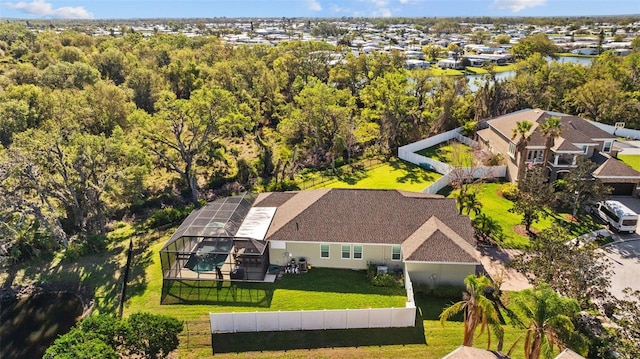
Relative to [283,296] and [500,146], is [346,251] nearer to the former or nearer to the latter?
[283,296]

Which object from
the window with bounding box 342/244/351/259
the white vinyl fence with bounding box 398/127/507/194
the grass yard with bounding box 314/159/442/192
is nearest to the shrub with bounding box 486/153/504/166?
the white vinyl fence with bounding box 398/127/507/194

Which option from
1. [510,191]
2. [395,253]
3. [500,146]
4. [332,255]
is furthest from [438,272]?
[500,146]

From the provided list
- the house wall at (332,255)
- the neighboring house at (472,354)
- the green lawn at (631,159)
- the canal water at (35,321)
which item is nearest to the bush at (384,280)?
the house wall at (332,255)

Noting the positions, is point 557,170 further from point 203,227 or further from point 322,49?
point 322,49

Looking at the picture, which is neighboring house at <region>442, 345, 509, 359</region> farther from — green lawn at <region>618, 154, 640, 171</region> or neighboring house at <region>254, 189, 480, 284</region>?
green lawn at <region>618, 154, 640, 171</region>

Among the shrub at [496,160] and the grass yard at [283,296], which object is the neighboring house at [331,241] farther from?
the shrub at [496,160]

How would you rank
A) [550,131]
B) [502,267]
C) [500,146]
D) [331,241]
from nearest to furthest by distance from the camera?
[331,241] → [502,267] → [550,131] → [500,146]
